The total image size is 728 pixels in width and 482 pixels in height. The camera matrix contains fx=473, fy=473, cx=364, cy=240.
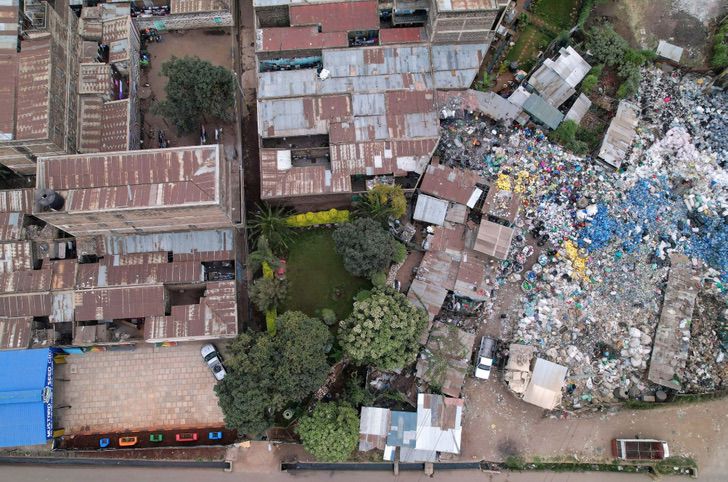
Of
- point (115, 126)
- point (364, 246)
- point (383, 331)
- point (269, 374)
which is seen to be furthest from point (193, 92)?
point (383, 331)

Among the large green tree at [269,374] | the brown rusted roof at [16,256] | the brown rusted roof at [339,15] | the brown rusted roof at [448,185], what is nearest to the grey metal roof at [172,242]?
the brown rusted roof at [16,256]

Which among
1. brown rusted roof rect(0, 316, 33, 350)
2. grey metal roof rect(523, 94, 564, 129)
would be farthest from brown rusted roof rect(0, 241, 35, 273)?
grey metal roof rect(523, 94, 564, 129)

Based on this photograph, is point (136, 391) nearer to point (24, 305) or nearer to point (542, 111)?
point (24, 305)

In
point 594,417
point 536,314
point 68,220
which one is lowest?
point 594,417

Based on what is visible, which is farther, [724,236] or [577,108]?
[577,108]

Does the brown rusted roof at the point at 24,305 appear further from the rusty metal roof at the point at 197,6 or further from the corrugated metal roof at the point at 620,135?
the corrugated metal roof at the point at 620,135

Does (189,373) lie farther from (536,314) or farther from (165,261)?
(536,314)

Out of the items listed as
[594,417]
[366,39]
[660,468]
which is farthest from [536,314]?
[366,39]
